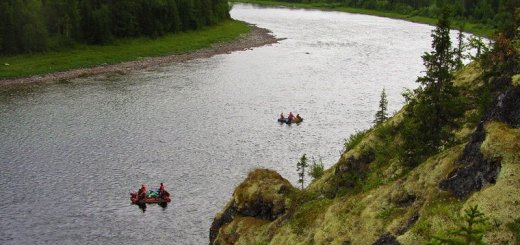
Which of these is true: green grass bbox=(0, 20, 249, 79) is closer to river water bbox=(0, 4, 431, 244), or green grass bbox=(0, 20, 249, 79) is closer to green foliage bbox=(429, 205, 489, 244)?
river water bbox=(0, 4, 431, 244)

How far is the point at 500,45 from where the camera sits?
92.7 ft

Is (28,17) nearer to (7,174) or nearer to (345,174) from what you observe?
(7,174)

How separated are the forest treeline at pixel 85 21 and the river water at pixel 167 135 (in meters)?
26.3

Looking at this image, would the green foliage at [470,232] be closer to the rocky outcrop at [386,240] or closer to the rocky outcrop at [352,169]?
the rocky outcrop at [386,240]

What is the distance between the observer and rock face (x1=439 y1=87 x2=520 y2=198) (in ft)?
69.4

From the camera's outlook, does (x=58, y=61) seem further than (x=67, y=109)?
Yes

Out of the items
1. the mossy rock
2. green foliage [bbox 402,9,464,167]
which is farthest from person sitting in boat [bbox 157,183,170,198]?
green foliage [bbox 402,9,464,167]

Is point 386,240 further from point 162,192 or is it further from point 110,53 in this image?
point 110,53

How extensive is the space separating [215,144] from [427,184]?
51.7 m

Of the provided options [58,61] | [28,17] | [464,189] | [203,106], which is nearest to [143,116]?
[203,106]

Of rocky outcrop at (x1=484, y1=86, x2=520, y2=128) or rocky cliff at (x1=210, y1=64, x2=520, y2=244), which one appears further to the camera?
rocky outcrop at (x1=484, y1=86, x2=520, y2=128)

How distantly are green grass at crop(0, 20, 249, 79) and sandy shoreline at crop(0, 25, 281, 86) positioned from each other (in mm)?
2558

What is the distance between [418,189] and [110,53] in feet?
423

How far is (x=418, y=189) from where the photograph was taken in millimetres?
25188
